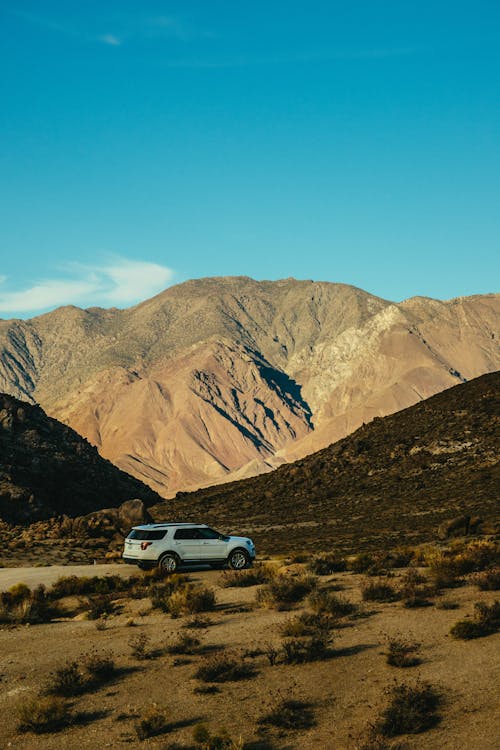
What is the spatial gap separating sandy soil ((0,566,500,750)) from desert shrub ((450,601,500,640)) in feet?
0.61

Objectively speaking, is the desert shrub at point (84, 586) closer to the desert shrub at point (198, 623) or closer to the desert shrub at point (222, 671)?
the desert shrub at point (198, 623)

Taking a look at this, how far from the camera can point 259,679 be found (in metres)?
12.4

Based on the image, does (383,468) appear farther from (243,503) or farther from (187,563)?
(187,563)

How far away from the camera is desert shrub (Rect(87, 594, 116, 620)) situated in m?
17.8

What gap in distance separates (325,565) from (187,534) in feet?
13.8

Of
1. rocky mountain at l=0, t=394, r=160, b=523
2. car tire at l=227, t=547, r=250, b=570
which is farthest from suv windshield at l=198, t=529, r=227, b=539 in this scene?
rocky mountain at l=0, t=394, r=160, b=523

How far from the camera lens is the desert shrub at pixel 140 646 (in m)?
13.8

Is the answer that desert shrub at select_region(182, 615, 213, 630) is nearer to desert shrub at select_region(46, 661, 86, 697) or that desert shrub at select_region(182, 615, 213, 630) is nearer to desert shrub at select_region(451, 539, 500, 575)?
desert shrub at select_region(46, 661, 86, 697)

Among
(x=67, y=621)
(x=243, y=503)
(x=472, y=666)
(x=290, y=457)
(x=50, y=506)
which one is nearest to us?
(x=472, y=666)

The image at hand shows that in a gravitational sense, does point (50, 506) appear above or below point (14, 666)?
above

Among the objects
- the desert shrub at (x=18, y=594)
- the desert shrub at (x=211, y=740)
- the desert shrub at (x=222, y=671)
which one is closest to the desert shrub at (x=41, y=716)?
the desert shrub at (x=211, y=740)

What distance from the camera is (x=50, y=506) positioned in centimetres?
5972

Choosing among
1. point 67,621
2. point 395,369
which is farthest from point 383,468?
point 395,369

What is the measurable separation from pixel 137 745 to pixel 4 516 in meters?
47.4
